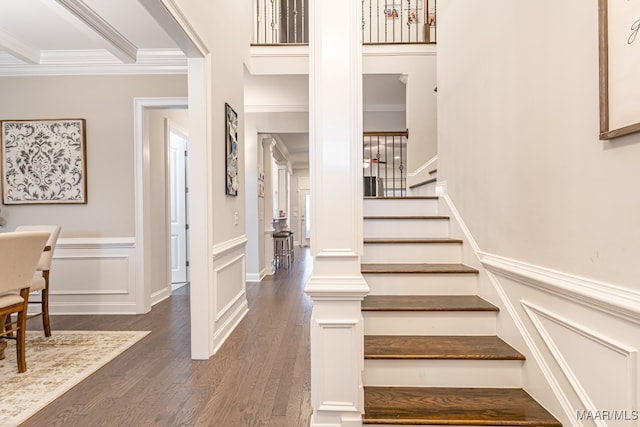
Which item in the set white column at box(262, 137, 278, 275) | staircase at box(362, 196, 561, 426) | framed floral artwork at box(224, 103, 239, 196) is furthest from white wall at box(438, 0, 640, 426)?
white column at box(262, 137, 278, 275)

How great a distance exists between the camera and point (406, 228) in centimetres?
289

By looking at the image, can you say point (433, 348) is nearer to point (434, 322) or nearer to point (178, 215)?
point (434, 322)

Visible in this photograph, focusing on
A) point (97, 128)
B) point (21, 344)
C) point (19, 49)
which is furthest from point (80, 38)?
point (21, 344)

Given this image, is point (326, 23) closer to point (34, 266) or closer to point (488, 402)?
point (488, 402)

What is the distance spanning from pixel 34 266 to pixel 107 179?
156cm

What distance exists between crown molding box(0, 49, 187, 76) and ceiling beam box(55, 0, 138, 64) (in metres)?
0.11

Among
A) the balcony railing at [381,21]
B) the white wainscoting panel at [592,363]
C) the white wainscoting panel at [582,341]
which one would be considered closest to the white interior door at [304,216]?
the balcony railing at [381,21]

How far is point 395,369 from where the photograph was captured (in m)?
1.77

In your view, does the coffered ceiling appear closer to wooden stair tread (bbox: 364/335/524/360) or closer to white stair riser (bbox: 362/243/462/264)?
white stair riser (bbox: 362/243/462/264)

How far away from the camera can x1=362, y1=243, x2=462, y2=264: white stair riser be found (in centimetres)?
255

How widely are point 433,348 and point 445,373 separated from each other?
12 centimetres

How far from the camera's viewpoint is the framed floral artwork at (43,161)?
373cm

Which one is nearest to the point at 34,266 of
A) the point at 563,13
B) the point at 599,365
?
the point at 599,365

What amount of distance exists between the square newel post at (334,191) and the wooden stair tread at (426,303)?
0.48 metres
